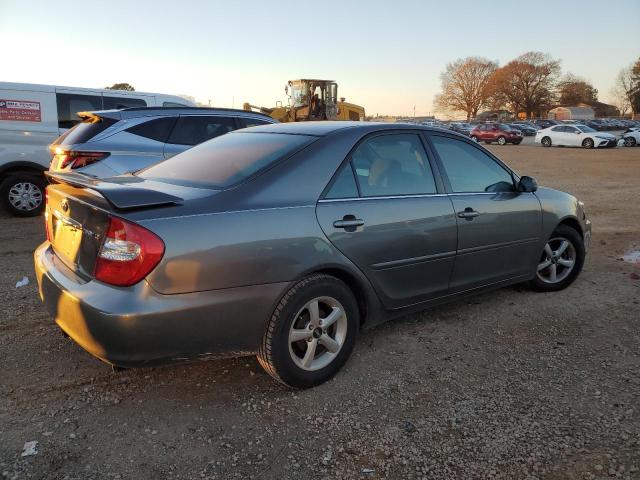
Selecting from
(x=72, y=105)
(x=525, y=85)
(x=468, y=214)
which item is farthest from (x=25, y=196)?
(x=525, y=85)

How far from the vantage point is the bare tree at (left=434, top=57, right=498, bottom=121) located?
10162cm

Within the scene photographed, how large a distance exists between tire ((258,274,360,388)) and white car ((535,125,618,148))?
34.7 m

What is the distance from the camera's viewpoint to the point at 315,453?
2.52 meters

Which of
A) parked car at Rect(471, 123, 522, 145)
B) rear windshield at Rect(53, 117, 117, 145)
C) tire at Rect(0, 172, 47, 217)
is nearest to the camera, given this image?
rear windshield at Rect(53, 117, 117, 145)

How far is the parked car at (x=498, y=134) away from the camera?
3984cm

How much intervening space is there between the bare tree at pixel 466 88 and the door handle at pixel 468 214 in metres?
104

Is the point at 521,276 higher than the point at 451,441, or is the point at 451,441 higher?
the point at 521,276

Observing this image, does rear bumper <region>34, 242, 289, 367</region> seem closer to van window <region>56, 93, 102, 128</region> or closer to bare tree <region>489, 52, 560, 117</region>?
van window <region>56, 93, 102, 128</region>

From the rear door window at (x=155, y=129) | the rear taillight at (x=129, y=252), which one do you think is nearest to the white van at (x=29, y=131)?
the rear door window at (x=155, y=129)

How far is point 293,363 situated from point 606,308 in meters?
3.00

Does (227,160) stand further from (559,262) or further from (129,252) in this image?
(559,262)

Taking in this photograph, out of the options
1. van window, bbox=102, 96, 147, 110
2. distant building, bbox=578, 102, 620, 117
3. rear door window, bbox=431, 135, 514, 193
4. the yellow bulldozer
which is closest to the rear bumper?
rear door window, bbox=431, 135, 514, 193

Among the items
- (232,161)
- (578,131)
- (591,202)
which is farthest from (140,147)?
(578,131)

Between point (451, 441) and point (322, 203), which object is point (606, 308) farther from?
point (322, 203)
